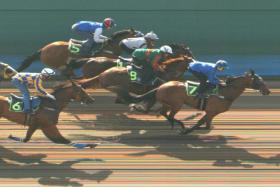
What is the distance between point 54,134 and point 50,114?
28 cm

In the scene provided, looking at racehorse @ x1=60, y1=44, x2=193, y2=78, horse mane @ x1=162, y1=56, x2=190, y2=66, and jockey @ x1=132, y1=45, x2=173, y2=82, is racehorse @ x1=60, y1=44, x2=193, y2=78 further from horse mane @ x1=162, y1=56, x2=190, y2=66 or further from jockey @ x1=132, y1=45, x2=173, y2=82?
jockey @ x1=132, y1=45, x2=173, y2=82

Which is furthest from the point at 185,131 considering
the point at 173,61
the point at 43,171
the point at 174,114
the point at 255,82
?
the point at 43,171

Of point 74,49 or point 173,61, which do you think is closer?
point 173,61

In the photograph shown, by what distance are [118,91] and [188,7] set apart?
5.81 meters

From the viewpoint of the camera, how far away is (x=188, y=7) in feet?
50.4

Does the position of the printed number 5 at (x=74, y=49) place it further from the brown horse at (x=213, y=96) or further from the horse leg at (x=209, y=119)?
the horse leg at (x=209, y=119)

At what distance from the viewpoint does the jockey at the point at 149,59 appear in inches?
398

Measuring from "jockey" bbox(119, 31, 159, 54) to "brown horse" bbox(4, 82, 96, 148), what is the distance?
278 cm

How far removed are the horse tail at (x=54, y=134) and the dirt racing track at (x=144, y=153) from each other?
0.22 meters

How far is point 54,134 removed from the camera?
27.8 ft

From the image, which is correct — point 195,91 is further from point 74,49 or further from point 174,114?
point 74,49

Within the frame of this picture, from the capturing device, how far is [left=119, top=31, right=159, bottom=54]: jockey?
11.1m

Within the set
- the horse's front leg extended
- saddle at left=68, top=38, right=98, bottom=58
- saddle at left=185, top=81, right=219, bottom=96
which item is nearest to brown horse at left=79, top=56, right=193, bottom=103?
saddle at left=185, top=81, right=219, bottom=96

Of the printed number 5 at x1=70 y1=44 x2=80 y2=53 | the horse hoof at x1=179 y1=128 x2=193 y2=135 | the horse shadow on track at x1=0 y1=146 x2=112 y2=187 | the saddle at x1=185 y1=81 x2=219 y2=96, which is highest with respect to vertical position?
the printed number 5 at x1=70 y1=44 x2=80 y2=53
